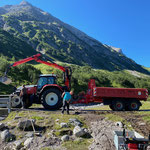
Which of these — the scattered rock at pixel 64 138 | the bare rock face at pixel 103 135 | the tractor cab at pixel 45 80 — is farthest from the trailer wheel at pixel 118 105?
the scattered rock at pixel 64 138

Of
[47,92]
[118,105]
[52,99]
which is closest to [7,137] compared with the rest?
[47,92]

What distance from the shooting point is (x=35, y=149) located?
481 centimetres

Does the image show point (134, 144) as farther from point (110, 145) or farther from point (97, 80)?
point (97, 80)

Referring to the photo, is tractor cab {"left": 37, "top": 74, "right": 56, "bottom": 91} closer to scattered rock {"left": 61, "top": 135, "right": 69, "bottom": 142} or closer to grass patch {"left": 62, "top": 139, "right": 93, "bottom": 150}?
scattered rock {"left": 61, "top": 135, "right": 69, "bottom": 142}

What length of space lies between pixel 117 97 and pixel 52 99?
17.9ft

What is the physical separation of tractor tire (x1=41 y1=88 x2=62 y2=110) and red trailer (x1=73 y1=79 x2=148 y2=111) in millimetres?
1862

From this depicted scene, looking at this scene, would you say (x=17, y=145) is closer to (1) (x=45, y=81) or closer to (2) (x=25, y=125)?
(2) (x=25, y=125)

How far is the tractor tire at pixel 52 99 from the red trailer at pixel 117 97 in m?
1.86

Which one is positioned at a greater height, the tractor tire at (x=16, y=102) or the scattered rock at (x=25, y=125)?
the tractor tire at (x=16, y=102)

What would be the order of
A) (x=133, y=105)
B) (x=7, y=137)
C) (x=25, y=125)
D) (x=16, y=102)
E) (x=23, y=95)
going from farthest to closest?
(x=133, y=105) < (x=16, y=102) < (x=23, y=95) < (x=25, y=125) < (x=7, y=137)

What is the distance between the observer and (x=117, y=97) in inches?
466

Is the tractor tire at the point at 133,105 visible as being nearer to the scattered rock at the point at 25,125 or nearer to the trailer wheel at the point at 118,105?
the trailer wheel at the point at 118,105

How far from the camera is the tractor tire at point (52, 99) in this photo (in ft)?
33.9

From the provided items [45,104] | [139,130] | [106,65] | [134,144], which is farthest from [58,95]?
[106,65]
